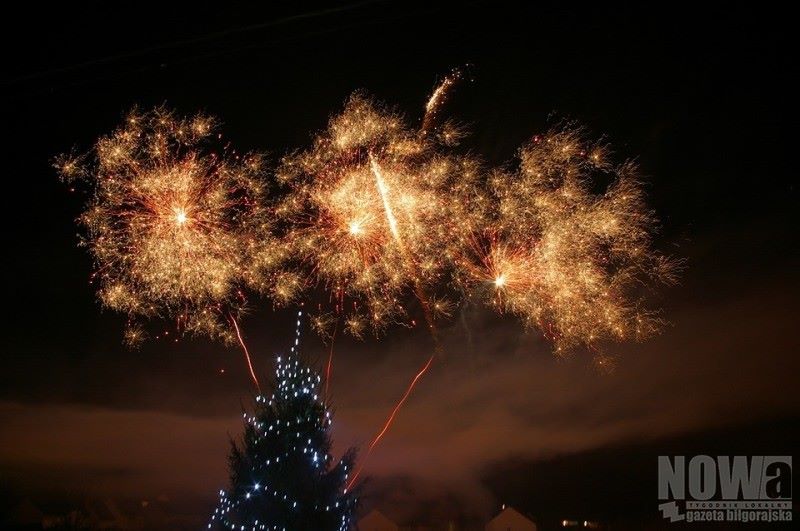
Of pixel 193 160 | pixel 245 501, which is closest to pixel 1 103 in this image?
pixel 193 160

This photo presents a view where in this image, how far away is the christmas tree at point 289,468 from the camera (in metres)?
11.0

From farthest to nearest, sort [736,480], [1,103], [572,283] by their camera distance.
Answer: [736,480], [572,283], [1,103]

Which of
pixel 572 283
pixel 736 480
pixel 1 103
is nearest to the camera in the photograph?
pixel 1 103

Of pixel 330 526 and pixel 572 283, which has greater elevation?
pixel 572 283

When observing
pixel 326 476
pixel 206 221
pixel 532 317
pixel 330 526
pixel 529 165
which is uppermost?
pixel 529 165

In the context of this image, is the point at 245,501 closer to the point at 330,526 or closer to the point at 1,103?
the point at 330,526

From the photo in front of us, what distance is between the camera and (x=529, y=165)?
33.8 feet

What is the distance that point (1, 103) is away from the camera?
8.46 meters

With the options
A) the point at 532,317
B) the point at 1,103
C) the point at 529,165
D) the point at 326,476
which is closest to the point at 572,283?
the point at 532,317

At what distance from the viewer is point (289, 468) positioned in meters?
11.2

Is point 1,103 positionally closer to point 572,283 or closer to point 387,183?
point 387,183

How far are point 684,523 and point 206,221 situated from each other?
940cm

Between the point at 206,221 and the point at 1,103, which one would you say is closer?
the point at 1,103

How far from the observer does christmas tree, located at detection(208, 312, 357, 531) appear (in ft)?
Answer: 36.1
